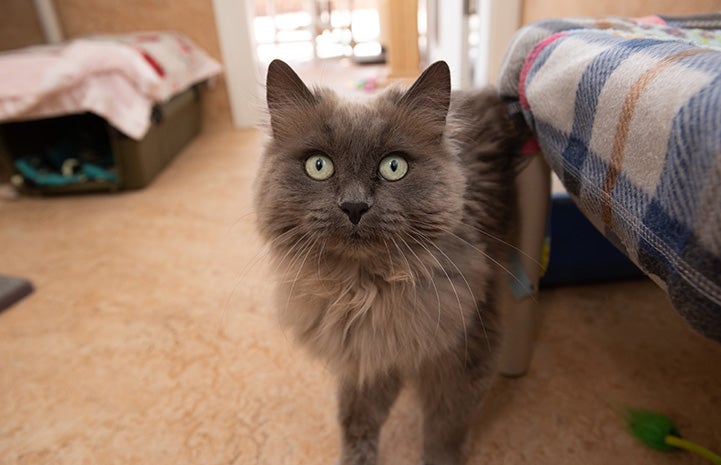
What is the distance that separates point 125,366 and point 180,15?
258cm

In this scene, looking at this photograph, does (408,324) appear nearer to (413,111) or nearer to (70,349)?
(413,111)

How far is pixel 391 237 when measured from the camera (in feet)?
2.18

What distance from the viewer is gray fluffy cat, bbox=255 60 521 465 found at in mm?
676

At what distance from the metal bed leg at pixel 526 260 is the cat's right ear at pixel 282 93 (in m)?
0.46

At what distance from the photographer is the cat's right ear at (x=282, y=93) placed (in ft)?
2.39

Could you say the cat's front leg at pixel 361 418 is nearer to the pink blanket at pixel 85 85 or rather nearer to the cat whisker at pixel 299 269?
the cat whisker at pixel 299 269

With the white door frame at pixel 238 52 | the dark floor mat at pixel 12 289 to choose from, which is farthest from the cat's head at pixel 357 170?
the white door frame at pixel 238 52

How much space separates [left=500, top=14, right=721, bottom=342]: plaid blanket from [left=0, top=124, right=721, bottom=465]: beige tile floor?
55 centimetres

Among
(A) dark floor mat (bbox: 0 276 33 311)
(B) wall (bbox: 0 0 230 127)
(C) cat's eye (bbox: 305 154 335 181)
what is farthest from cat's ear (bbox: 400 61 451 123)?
(B) wall (bbox: 0 0 230 127)

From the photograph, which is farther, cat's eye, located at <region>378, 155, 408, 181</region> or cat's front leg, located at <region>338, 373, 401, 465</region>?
cat's front leg, located at <region>338, 373, 401, 465</region>

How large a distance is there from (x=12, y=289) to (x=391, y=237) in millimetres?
1391

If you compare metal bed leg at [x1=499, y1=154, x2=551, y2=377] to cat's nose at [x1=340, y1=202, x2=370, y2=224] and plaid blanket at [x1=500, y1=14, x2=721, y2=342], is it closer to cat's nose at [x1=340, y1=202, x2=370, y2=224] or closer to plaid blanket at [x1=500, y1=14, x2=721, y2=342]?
plaid blanket at [x1=500, y1=14, x2=721, y2=342]

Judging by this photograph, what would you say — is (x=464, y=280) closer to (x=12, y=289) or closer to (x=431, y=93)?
(x=431, y=93)

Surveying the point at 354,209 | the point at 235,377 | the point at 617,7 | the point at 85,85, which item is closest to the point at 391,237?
the point at 354,209
